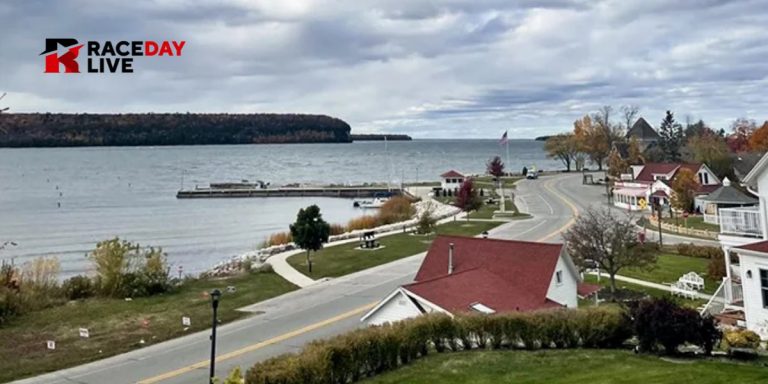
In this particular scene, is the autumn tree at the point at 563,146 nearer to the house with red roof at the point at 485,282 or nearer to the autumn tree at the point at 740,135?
the autumn tree at the point at 740,135

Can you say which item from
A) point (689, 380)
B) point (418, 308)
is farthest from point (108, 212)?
point (689, 380)

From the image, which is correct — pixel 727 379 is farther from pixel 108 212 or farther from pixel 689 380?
pixel 108 212

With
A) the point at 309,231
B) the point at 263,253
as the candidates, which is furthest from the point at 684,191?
the point at 263,253

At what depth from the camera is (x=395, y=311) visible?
66.2 feet

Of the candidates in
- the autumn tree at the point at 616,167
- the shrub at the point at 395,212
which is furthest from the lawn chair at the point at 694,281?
the autumn tree at the point at 616,167

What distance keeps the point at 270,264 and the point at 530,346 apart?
79.7 ft

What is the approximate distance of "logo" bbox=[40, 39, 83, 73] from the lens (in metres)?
25.7

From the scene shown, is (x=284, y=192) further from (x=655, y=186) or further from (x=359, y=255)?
(x=359, y=255)

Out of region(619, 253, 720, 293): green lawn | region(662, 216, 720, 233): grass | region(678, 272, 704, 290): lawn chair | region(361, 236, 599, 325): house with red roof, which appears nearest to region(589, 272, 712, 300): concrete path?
region(619, 253, 720, 293): green lawn

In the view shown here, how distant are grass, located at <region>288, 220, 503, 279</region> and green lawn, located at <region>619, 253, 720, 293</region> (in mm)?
14496

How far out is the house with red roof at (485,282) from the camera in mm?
19828

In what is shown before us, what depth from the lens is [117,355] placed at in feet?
69.4

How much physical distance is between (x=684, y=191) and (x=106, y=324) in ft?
163

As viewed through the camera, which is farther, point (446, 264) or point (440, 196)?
point (440, 196)
